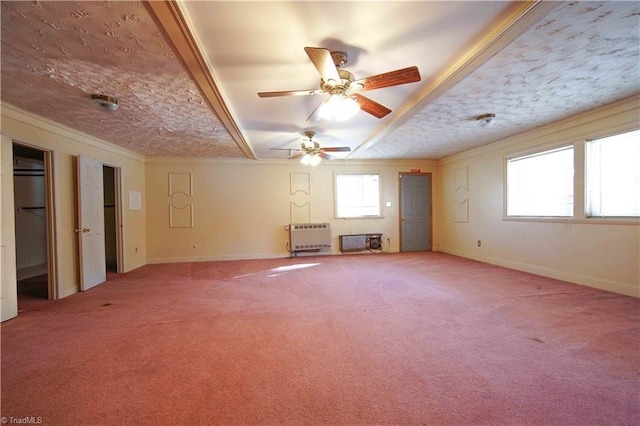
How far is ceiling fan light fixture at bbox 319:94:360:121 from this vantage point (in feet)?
7.67

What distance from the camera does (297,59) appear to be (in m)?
2.27

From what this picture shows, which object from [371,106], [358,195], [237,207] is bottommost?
[237,207]

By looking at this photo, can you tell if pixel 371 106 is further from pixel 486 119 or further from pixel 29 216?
pixel 29 216

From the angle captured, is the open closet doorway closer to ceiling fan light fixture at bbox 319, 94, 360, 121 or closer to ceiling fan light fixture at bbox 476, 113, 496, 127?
ceiling fan light fixture at bbox 319, 94, 360, 121

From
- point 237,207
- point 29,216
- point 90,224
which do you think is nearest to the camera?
point 90,224

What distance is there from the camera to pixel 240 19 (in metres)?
1.80

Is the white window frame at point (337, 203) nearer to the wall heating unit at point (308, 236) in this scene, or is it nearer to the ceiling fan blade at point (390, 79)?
the wall heating unit at point (308, 236)

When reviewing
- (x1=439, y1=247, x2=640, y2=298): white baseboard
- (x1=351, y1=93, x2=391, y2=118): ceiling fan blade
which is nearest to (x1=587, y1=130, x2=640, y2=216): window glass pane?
(x1=439, y1=247, x2=640, y2=298): white baseboard

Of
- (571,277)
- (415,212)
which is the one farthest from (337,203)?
(571,277)

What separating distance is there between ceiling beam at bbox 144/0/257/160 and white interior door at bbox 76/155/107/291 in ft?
8.28

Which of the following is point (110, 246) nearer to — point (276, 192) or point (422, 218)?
point (276, 192)

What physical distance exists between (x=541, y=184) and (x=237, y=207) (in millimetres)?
5939

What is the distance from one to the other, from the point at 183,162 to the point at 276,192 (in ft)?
7.15

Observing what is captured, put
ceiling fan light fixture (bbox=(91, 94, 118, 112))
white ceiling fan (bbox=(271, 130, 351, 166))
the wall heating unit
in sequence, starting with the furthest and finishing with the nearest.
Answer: the wall heating unit
white ceiling fan (bbox=(271, 130, 351, 166))
ceiling fan light fixture (bbox=(91, 94, 118, 112))
